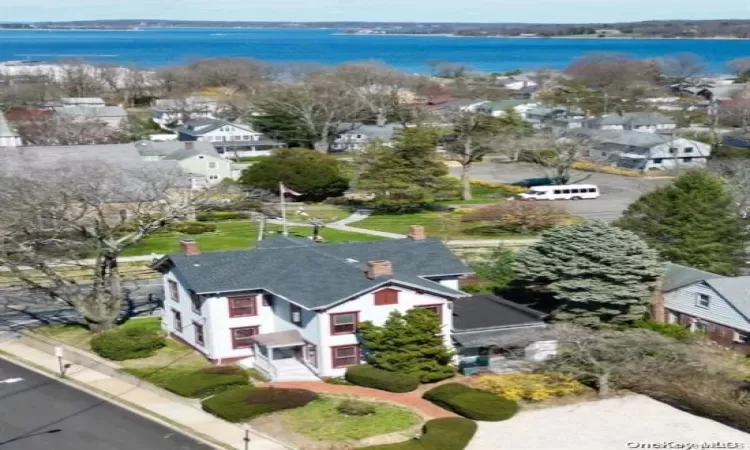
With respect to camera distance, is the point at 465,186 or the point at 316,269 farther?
the point at 465,186

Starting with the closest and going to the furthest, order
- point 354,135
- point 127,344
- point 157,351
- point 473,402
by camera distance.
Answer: point 473,402
point 127,344
point 157,351
point 354,135

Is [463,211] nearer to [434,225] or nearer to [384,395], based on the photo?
[434,225]

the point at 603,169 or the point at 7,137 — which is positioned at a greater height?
the point at 7,137

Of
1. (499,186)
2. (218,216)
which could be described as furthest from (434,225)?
(499,186)

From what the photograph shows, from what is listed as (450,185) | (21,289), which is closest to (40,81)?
(450,185)

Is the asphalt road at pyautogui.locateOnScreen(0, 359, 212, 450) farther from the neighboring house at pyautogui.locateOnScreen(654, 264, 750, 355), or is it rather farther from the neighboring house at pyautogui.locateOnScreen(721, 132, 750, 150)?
the neighboring house at pyautogui.locateOnScreen(721, 132, 750, 150)

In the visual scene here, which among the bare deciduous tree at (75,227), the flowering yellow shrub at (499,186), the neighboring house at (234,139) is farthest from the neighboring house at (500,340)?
the neighboring house at (234,139)
